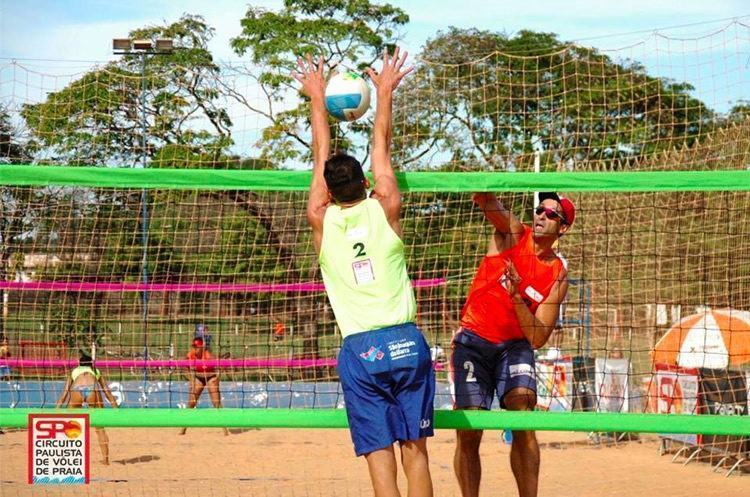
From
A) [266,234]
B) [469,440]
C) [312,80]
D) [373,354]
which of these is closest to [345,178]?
[312,80]

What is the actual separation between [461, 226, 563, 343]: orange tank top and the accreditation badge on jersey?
4.39 ft

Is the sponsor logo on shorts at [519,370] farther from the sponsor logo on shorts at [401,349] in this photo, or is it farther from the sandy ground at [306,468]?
the sandy ground at [306,468]

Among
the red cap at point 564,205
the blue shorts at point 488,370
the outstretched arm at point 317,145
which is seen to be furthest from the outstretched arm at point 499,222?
the outstretched arm at point 317,145

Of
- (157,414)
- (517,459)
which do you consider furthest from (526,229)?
(157,414)

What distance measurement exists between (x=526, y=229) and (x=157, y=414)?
256cm

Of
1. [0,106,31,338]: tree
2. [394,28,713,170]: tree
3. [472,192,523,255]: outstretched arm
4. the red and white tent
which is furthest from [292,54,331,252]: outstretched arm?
the red and white tent

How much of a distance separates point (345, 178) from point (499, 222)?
137 centimetres

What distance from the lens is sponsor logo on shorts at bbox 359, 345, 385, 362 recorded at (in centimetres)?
520

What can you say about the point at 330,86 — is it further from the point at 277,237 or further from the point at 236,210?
the point at 277,237

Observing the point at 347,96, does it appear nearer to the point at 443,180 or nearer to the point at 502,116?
the point at 443,180

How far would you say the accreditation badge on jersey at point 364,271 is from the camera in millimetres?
5277

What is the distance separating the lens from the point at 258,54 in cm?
2684

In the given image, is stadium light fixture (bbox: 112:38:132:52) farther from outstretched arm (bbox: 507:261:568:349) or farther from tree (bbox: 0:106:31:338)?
outstretched arm (bbox: 507:261:568:349)

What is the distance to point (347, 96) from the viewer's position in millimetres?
5746
